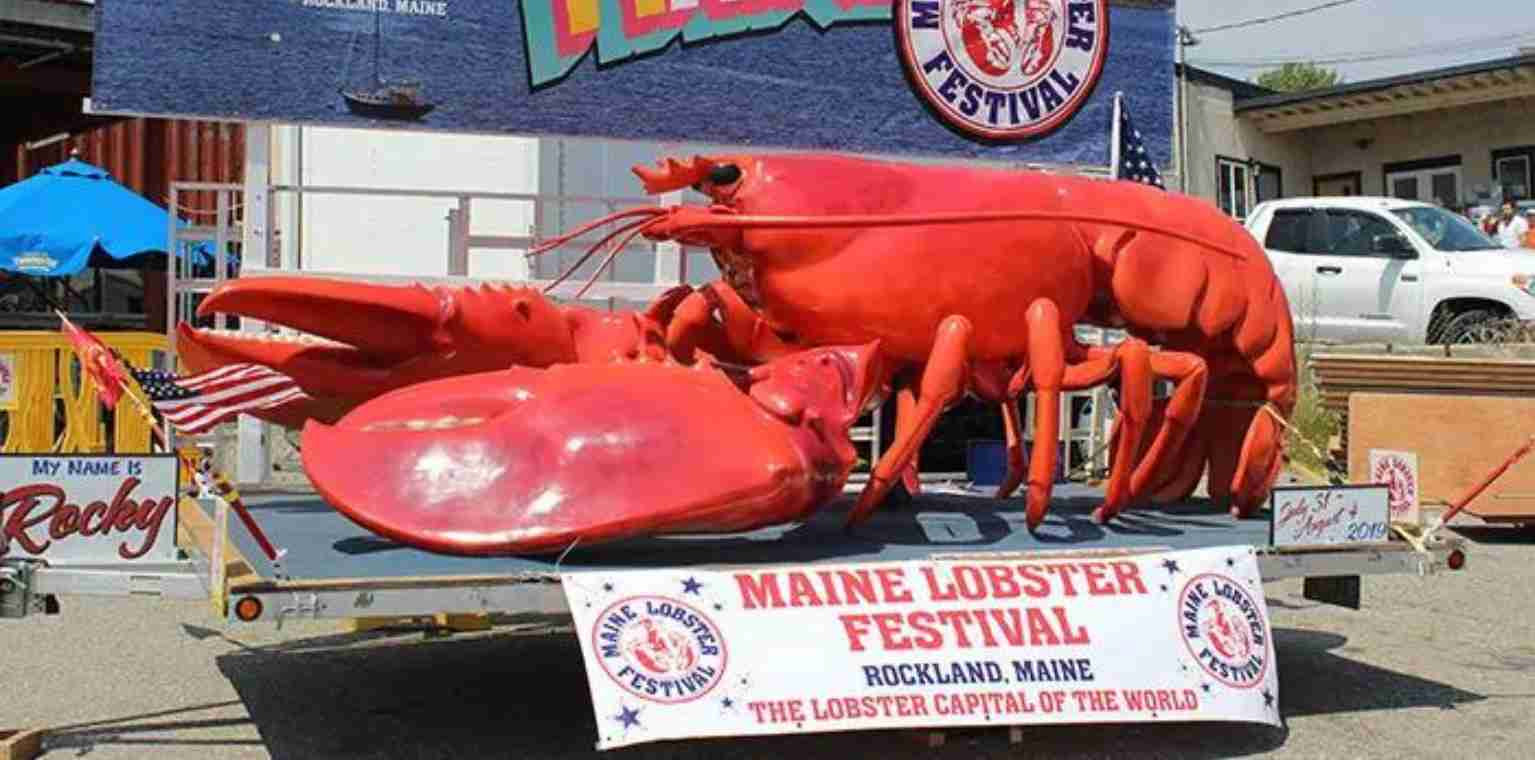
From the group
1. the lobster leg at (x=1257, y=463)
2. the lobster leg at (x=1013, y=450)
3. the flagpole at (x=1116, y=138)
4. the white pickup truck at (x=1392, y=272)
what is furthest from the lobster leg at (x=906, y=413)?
the white pickup truck at (x=1392, y=272)

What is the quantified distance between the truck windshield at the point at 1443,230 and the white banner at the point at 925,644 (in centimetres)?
1024

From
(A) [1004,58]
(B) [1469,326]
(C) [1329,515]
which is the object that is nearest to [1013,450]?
(C) [1329,515]

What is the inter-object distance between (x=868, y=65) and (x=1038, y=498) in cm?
461

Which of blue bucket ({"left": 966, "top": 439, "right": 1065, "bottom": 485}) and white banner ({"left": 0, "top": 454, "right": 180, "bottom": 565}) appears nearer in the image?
white banner ({"left": 0, "top": 454, "right": 180, "bottom": 565})

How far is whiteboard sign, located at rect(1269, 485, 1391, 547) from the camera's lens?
17.5 feet

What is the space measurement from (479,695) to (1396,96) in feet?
65.3

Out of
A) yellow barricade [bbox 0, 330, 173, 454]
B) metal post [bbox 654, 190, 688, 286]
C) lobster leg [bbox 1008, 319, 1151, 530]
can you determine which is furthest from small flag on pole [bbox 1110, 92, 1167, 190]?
yellow barricade [bbox 0, 330, 173, 454]

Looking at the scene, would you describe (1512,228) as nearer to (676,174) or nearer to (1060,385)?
(1060,385)

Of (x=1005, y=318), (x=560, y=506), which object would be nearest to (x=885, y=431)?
(x=1005, y=318)

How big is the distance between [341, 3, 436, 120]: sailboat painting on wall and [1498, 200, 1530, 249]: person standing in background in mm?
12623

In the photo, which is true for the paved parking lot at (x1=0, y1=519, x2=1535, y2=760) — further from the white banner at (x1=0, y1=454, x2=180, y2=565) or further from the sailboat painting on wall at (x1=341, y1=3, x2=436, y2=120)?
the sailboat painting on wall at (x1=341, y1=3, x2=436, y2=120)

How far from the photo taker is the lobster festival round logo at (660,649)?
14.0 feet

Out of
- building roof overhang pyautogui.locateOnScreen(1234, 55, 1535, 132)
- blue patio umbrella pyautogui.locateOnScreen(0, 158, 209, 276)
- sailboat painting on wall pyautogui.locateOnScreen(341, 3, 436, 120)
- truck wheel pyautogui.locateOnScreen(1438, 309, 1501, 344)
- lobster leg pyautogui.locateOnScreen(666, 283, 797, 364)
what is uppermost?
building roof overhang pyautogui.locateOnScreen(1234, 55, 1535, 132)

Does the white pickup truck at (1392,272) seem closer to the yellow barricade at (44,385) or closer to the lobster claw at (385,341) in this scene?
the yellow barricade at (44,385)
